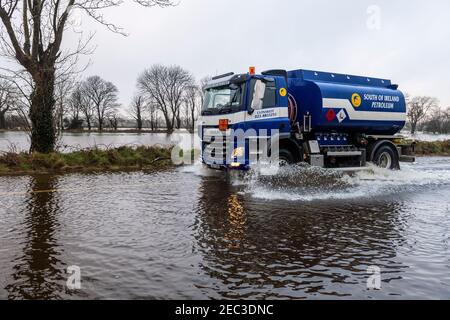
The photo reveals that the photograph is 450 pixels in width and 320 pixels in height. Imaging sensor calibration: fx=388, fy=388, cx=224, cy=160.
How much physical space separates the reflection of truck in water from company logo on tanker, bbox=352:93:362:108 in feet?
0.11

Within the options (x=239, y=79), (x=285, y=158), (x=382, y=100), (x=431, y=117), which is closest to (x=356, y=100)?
(x=382, y=100)

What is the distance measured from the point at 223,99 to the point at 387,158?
7.66 m

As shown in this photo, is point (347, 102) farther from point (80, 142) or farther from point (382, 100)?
point (80, 142)

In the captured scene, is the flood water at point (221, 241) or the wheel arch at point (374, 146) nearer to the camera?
the flood water at point (221, 241)

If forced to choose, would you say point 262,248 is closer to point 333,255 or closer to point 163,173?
point 333,255

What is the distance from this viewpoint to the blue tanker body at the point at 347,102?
12508 mm

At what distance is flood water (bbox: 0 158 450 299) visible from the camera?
13.0 feet

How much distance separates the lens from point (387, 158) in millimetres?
15414

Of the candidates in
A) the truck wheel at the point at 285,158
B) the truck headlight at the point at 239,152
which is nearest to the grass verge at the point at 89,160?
the truck headlight at the point at 239,152

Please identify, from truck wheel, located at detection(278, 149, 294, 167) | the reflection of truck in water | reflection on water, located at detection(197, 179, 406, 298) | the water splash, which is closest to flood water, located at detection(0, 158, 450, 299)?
A: reflection on water, located at detection(197, 179, 406, 298)

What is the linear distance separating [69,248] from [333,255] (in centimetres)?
346

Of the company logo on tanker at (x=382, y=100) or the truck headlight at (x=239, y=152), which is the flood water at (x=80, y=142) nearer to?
the truck headlight at (x=239, y=152)

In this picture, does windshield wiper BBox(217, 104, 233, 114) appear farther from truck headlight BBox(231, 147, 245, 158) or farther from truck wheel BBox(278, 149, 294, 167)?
truck wheel BBox(278, 149, 294, 167)
